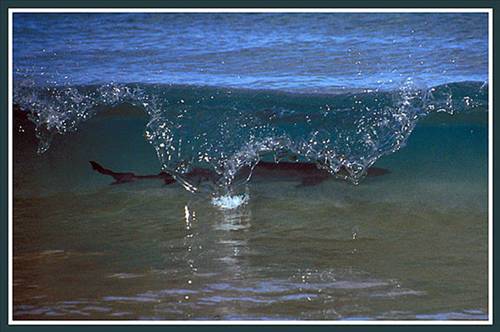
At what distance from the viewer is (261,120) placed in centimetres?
495

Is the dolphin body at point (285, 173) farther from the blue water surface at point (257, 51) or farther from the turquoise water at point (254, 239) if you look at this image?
the blue water surface at point (257, 51)

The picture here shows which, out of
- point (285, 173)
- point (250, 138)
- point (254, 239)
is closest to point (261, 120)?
point (250, 138)

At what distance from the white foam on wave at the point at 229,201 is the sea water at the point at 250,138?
0.01m

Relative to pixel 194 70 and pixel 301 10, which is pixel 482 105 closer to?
pixel 301 10

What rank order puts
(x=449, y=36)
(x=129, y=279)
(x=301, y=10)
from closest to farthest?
1. (x=129, y=279)
2. (x=301, y=10)
3. (x=449, y=36)

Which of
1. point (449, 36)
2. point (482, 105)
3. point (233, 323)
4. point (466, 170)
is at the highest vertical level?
point (449, 36)

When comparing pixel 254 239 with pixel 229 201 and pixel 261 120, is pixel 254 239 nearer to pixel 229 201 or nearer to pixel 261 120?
pixel 229 201

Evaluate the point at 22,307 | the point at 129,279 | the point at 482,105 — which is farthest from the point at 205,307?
the point at 482,105

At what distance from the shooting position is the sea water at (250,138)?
13.9ft

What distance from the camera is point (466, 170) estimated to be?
483 cm

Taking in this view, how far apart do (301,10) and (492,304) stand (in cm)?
179

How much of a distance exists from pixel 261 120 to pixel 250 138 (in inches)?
6.3

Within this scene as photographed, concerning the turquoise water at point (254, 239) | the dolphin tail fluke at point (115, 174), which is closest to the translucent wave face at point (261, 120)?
the turquoise water at point (254, 239)

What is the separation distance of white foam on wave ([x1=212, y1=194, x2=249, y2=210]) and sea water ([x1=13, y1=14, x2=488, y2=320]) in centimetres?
1
